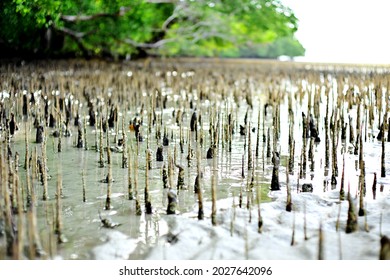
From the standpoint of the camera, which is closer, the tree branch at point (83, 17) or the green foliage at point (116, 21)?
the green foliage at point (116, 21)

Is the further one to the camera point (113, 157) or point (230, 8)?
point (230, 8)

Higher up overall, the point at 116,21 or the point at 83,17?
the point at 116,21

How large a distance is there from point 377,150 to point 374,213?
205 cm

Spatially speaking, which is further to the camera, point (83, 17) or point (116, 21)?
point (116, 21)

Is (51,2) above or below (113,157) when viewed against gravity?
above

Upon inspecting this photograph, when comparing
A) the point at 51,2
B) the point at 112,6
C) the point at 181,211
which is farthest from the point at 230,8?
the point at 181,211

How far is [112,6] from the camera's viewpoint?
500 inches

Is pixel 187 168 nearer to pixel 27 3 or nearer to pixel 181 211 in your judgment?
pixel 181 211

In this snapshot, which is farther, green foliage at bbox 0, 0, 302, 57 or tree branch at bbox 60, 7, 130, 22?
tree branch at bbox 60, 7, 130, 22

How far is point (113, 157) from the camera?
5.17m
